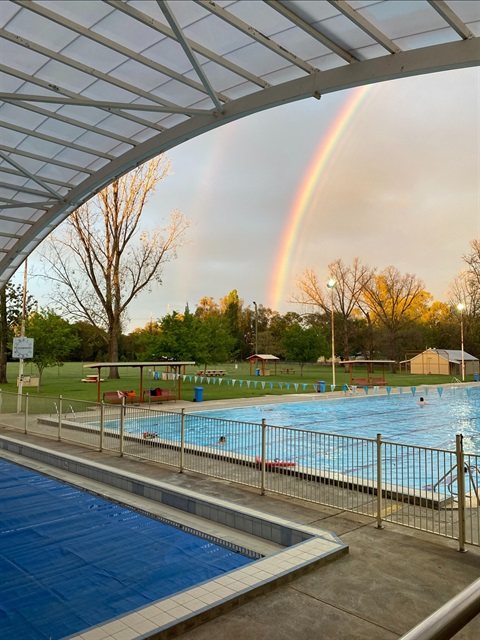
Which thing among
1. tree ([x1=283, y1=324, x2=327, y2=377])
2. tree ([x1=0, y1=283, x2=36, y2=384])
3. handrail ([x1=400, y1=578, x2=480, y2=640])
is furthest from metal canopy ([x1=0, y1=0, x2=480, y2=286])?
tree ([x1=283, y1=324, x2=327, y2=377])

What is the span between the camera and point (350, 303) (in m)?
77.8

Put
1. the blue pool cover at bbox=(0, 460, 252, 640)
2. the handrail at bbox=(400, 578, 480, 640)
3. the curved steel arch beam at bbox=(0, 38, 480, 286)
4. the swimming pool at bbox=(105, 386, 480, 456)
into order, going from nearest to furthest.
→ the handrail at bbox=(400, 578, 480, 640) → the blue pool cover at bbox=(0, 460, 252, 640) → the curved steel arch beam at bbox=(0, 38, 480, 286) → the swimming pool at bbox=(105, 386, 480, 456)

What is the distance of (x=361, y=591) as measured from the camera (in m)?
5.35

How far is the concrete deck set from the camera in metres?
4.58

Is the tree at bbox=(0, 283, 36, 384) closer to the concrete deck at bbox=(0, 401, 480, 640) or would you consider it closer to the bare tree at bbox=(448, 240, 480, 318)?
the concrete deck at bbox=(0, 401, 480, 640)

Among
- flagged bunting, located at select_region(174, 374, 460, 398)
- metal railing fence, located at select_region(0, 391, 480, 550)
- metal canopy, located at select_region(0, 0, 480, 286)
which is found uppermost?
metal canopy, located at select_region(0, 0, 480, 286)

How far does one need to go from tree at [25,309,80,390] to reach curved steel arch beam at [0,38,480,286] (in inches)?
708

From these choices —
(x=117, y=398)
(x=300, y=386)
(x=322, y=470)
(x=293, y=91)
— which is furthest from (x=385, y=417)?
(x=293, y=91)

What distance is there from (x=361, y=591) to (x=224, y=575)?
1450 millimetres

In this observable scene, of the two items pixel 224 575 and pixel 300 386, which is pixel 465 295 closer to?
pixel 300 386

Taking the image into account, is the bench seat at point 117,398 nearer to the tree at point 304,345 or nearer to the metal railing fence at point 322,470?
the metal railing fence at point 322,470

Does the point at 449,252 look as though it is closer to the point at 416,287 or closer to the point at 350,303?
the point at 416,287

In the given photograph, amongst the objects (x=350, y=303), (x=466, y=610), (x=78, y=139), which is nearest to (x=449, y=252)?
(x=350, y=303)

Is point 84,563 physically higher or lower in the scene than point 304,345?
lower
